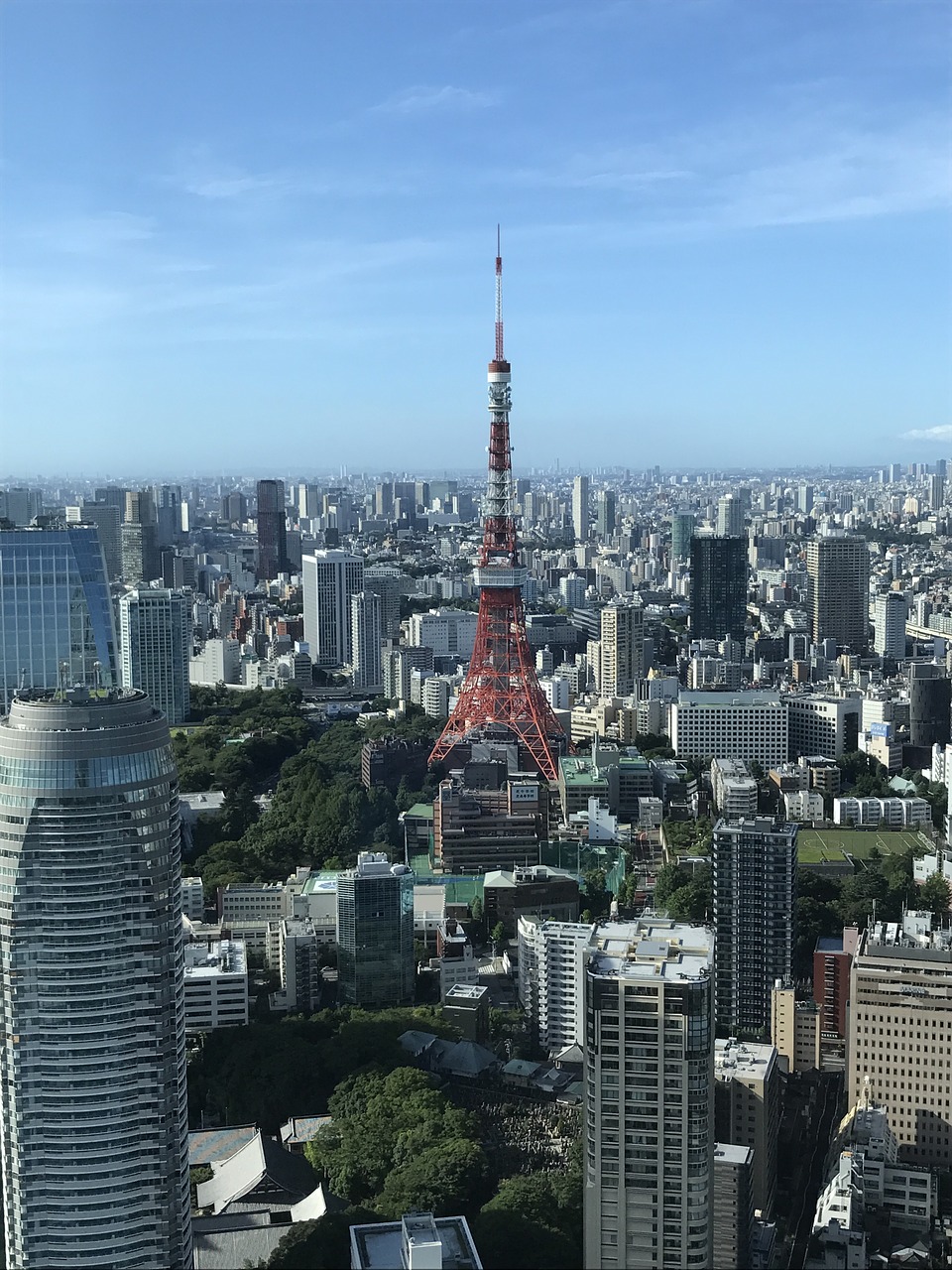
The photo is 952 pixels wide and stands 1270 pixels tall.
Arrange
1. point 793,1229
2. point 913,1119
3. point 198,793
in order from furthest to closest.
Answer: point 198,793, point 913,1119, point 793,1229

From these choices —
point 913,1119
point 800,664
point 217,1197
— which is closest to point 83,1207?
point 217,1197

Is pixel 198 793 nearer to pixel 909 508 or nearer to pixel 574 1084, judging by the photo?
pixel 574 1084

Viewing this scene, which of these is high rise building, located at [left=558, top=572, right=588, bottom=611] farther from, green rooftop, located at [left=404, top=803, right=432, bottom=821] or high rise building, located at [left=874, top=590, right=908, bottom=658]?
green rooftop, located at [left=404, top=803, right=432, bottom=821]

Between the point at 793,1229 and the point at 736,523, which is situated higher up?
the point at 736,523

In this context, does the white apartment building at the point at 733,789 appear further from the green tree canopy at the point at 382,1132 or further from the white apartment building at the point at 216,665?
the white apartment building at the point at 216,665

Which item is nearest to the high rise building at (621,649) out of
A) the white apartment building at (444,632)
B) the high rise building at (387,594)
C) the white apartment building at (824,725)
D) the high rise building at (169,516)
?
the white apartment building at (824,725)

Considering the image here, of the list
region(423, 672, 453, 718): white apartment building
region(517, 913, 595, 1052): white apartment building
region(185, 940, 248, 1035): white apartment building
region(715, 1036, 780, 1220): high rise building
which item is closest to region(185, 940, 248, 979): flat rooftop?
region(185, 940, 248, 1035): white apartment building

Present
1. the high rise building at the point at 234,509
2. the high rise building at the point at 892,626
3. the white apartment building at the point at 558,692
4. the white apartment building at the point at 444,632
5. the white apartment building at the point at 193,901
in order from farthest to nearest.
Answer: the high rise building at the point at 234,509, the white apartment building at the point at 444,632, the high rise building at the point at 892,626, the white apartment building at the point at 558,692, the white apartment building at the point at 193,901
